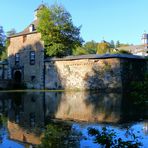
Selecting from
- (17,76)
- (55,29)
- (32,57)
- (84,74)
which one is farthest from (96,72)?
(17,76)

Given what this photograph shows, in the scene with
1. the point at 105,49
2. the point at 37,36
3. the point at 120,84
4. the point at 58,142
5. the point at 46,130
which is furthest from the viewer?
the point at 105,49

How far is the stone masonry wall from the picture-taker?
122ft

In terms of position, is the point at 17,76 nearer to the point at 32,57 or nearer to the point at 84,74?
the point at 32,57

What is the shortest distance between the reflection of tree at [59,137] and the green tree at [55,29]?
30368 millimetres

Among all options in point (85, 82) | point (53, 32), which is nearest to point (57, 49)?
point (53, 32)

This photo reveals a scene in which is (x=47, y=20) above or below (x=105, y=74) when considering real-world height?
above

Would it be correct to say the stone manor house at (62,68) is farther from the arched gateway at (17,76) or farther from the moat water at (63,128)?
the moat water at (63,128)

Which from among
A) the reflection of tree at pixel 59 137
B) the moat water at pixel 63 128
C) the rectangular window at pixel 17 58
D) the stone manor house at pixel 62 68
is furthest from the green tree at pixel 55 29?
the reflection of tree at pixel 59 137

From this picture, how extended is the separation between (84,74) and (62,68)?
11.1ft

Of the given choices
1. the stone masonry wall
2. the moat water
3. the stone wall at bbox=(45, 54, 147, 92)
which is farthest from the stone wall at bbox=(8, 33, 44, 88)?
the moat water

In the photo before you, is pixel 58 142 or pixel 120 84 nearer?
pixel 58 142

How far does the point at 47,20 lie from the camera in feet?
138

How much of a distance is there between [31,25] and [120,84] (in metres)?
15.7

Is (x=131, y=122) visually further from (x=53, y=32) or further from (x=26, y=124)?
(x=53, y=32)
